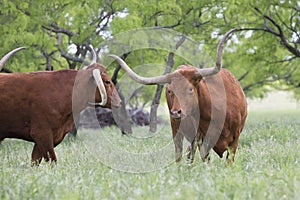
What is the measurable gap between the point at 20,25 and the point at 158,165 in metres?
6.92

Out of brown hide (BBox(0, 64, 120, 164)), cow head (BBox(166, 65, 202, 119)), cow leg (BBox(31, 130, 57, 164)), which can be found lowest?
cow leg (BBox(31, 130, 57, 164))

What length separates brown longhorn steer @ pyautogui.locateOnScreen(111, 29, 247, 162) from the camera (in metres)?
6.21

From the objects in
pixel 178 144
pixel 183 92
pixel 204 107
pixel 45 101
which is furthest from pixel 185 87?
pixel 45 101

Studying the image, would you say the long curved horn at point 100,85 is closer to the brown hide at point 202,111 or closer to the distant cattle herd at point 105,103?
the distant cattle herd at point 105,103

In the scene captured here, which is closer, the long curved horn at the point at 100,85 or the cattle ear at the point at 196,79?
the cattle ear at the point at 196,79

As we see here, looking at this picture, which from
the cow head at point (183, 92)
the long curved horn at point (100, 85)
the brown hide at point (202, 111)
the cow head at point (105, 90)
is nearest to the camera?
the cow head at point (183, 92)

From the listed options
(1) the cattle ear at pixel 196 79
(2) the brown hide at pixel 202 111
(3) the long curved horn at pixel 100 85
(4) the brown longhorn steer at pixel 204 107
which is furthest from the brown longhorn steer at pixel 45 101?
(1) the cattle ear at pixel 196 79

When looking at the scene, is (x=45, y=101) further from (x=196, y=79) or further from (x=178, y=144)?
(x=196, y=79)

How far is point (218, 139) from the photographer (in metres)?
6.71

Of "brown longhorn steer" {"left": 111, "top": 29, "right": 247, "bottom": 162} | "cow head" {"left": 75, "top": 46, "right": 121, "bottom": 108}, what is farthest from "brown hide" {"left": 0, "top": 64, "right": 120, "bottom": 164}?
"brown longhorn steer" {"left": 111, "top": 29, "right": 247, "bottom": 162}

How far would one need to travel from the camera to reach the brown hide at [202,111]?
620 centimetres

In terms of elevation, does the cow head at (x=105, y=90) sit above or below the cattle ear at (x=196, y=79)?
below

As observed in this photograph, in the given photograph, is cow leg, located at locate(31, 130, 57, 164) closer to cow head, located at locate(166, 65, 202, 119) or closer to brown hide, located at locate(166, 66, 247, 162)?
brown hide, located at locate(166, 66, 247, 162)

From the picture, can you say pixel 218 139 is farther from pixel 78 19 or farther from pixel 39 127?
pixel 78 19
